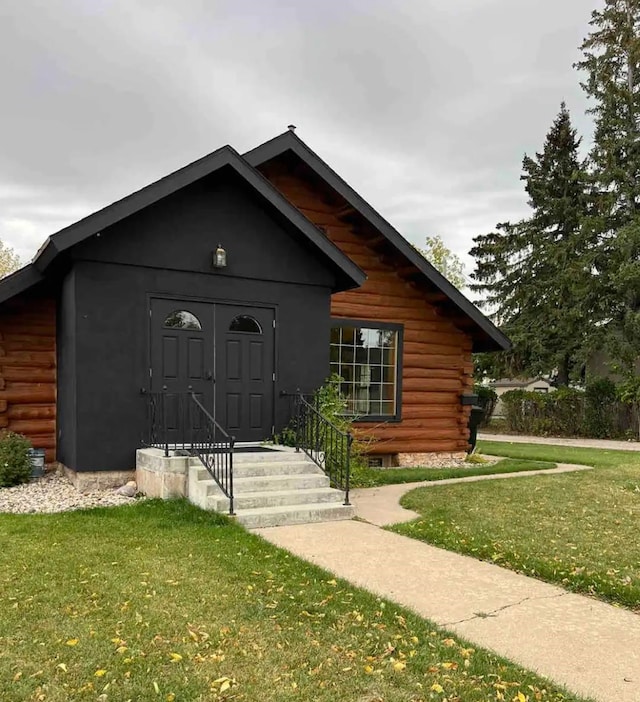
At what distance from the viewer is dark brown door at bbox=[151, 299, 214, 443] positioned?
812 cm

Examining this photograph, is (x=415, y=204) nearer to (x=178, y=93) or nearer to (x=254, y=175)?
(x=178, y=93)

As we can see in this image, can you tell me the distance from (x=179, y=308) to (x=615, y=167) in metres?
21.8

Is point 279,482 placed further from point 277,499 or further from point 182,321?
point 182,321

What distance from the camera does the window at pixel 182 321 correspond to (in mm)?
8237

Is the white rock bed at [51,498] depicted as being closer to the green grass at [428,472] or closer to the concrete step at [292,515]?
the concrete step at [292,515]

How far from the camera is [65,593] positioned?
13.7 feet

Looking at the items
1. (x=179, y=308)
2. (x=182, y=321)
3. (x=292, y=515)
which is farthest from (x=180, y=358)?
(x=292, y=515)

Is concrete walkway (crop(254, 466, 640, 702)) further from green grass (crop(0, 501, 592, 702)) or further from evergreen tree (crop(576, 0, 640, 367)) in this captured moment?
evergreen tree (crop(576, 0, 640, 367))

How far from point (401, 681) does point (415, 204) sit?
4066cm

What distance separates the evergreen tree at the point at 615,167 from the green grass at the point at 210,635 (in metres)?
21.9

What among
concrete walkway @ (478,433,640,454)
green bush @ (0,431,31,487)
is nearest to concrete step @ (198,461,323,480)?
green bush @ (0,431,31,487)

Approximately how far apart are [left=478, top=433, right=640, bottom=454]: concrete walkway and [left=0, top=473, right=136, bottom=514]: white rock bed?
525 inches

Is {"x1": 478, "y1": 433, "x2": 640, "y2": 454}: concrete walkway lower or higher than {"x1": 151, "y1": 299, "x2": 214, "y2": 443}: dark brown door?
lower

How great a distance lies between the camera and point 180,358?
27.1 feet
